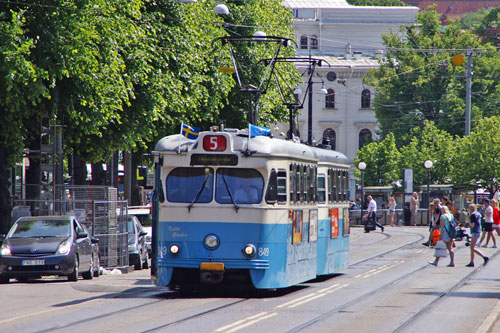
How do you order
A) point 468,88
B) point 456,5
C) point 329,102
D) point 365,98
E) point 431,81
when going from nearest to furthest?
1. point 468,88
2. point 431,81
3. point 329,102
4. point 365,98
5. point 456,5

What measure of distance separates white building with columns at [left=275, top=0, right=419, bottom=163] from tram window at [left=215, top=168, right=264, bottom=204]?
71.2 m

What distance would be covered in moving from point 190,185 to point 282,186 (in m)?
1.52

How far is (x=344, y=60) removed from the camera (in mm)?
91062

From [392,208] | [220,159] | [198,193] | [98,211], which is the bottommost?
[392,208]

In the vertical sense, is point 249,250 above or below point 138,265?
above

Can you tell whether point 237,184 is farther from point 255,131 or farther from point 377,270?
point 377,270

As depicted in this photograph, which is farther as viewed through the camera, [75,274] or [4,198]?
[4,198]

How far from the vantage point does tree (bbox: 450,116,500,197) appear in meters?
63.7

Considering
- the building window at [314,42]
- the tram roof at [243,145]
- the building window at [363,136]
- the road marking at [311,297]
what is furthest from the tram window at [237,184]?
the building window at [314,42]

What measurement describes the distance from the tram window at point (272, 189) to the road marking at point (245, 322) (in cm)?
278

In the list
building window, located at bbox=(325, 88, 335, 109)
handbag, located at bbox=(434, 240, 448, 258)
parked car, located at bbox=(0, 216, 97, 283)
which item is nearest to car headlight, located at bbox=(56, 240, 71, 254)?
parked car, located at bbox=(0, 216, 97, 283)

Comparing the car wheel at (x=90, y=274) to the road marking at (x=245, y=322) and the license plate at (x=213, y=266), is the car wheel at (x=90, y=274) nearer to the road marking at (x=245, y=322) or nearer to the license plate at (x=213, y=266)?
the license plate at (x=213, y=266)

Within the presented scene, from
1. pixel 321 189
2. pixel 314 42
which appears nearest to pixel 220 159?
pixel 321 189

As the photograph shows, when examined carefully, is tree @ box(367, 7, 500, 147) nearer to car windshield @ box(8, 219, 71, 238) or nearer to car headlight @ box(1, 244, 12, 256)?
car windshield @ box(8, 219, 71, 238)
